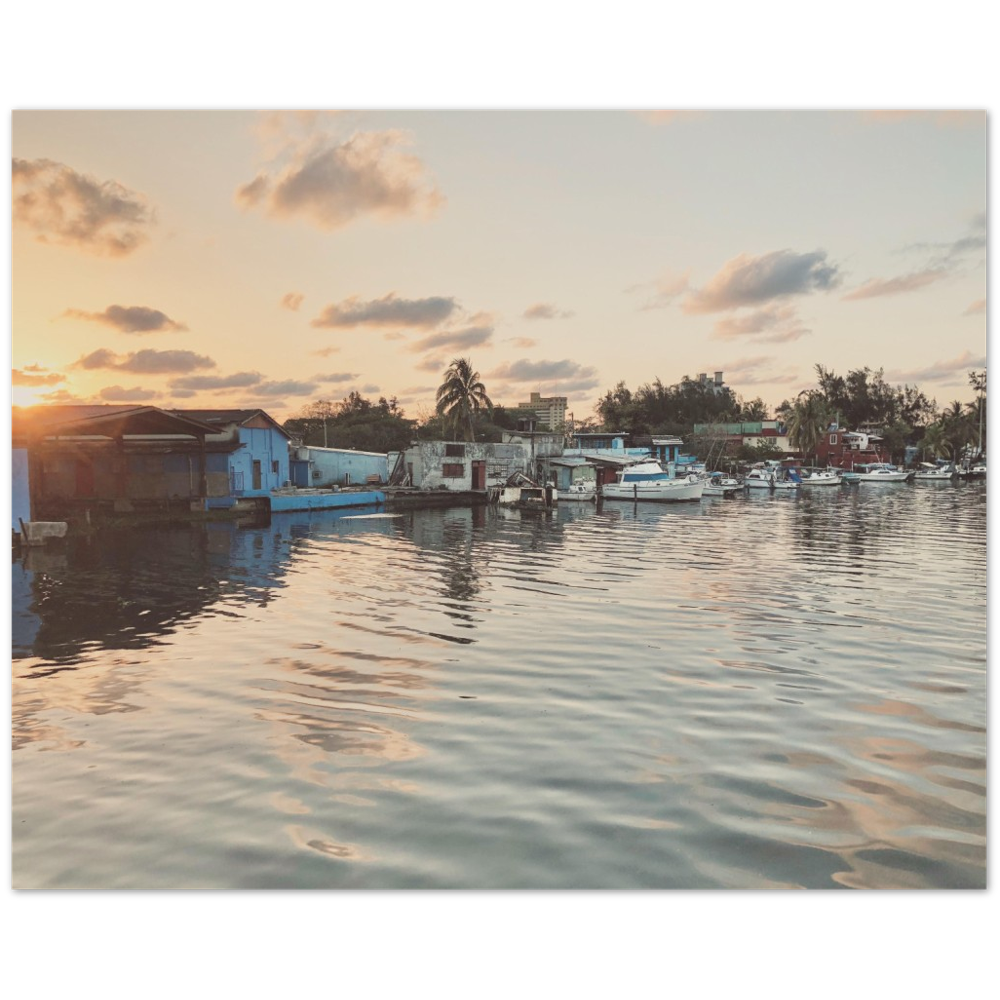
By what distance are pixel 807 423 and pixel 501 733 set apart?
277 ft

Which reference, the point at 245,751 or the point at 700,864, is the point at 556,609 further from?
the point at 700,864

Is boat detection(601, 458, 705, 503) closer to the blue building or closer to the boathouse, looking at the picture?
the blue building

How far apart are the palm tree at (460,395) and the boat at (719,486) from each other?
1945cm

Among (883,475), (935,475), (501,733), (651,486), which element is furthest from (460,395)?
(501,733)

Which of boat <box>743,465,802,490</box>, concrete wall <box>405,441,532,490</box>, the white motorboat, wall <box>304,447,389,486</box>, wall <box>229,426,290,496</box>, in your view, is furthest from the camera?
boat <box>743,465,802,490</box>

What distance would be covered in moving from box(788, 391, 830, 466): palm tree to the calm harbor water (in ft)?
234

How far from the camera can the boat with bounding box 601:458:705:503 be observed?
49.3 metres

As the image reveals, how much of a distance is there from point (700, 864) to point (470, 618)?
8.55 m

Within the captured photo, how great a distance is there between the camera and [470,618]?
13211mm

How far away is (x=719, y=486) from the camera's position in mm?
59500

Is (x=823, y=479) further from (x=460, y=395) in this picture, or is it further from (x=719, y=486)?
(x=460, y=395)

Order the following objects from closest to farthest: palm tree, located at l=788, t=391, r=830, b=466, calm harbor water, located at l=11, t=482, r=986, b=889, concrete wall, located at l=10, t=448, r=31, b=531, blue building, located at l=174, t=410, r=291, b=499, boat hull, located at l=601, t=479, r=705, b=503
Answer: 1. calm harbor water, located at l=11, t=482, r=986, b=889
2. concrete wall, located at l=10, t=448, r=31, b=531
3. blue building, located at l=174, t=410, r=291, b=499
4. boat hull, located at l=601, t=479, r=705, b=503
5. palm tree, located at l=788, t=391, r=830, b=466

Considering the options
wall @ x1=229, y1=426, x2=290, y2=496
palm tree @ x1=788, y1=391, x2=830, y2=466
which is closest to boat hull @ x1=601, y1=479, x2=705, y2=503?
wall @ x1=229, y1=426, x2=290, y2=496

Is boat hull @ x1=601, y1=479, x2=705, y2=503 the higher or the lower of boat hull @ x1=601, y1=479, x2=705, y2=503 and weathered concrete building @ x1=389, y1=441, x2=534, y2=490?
the lower
